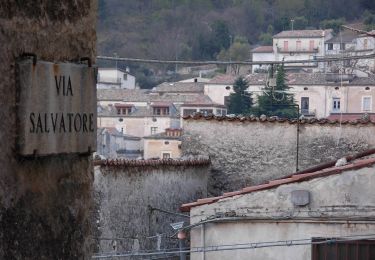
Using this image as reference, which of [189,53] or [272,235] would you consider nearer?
[272,235]

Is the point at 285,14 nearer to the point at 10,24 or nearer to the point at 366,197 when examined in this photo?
the point at 366,197

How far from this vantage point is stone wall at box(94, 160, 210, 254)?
14031mm

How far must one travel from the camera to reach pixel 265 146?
18719 millimetres

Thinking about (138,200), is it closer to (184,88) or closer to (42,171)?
(42,171)

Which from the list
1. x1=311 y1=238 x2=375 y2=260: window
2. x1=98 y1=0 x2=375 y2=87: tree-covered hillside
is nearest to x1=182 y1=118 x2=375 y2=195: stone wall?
x1=311 y1=238 x2=375 y2=260: window

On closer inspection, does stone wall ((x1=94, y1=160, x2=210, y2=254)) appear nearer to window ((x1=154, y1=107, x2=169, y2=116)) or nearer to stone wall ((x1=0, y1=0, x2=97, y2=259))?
stone wall ((x1=0, y1=0, x2=97, y2=259))

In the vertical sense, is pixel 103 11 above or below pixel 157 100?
above

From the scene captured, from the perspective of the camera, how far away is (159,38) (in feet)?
300

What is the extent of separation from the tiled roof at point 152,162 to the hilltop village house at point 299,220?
141 cm

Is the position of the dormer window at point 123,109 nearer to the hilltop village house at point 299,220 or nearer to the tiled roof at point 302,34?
the tiled roof at point 302,34

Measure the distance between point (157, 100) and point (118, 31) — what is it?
79.9 ft

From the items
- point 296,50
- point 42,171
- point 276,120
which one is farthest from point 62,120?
point 296,50

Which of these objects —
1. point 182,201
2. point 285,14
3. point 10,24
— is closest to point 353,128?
point 182,201

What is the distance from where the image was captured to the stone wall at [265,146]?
18.6 m
